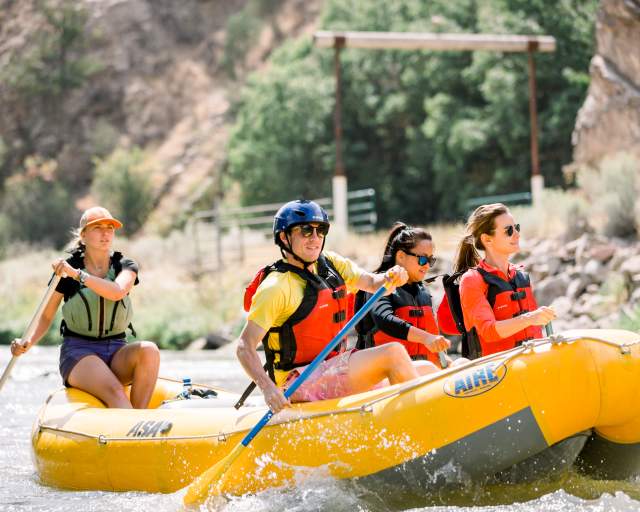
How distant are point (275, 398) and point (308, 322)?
412 millimetres

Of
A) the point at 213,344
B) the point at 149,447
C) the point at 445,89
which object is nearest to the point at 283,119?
the point at 445,89

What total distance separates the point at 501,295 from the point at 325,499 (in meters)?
1.31

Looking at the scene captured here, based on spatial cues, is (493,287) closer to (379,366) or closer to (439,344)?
(439,344)

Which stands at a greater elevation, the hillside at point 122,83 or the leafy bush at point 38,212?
the hillside at point 122,83

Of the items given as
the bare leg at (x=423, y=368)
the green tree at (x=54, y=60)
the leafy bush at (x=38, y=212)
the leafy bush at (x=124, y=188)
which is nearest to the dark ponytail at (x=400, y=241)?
the bare leg at (x=423, y=368)

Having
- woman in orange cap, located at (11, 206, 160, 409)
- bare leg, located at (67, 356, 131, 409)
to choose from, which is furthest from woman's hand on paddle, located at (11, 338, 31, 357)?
bare leg, located at (67, 356, 131, 409)

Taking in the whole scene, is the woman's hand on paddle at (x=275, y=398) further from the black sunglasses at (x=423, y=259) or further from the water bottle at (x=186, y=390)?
the water bottle at (x=186, y=390)

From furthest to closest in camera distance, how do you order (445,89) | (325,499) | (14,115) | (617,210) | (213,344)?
1. (14,115)
2. (445,89)
3. (213,344)
4. (617,210)
5. (325,499)

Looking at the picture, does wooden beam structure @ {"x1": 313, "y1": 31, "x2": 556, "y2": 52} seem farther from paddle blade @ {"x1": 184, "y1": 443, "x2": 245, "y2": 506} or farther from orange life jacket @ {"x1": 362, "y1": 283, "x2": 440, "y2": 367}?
paddle blade @ {"x1": 184, "y1": 443, "x2": 245, "y2": 506}

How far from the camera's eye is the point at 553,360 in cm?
429

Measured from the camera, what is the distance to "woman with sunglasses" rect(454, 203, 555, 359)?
501 cm

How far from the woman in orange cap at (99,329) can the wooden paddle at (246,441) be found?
3.84 ft

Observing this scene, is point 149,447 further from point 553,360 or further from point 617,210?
point 617,210

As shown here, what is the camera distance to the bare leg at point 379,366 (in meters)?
4.66
